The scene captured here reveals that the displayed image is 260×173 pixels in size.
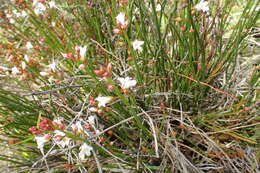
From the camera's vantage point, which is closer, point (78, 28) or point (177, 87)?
point (177, 87)

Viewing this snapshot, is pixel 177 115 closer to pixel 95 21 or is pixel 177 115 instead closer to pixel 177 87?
pixel 177 87

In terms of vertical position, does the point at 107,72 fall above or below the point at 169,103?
above

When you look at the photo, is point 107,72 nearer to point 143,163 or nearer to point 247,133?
point 143,163

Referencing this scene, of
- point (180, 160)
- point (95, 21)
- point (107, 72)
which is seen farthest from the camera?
point (95, 21)

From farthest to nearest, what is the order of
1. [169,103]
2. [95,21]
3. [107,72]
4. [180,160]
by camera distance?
[95,21] → [169,103] → [180,160] → [107,72]

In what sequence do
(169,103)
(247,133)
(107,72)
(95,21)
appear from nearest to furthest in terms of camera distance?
(107,72) < (247,133) < (169,103) < (95,21)

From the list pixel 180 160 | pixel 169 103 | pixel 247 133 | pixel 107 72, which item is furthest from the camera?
pixel 169 103

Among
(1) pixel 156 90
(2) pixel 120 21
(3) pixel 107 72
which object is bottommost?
(1) pixel 156 90

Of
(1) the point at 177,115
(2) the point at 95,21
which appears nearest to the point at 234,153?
(1) the point at 177,115

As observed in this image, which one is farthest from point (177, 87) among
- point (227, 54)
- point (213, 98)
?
point (227, 54)
